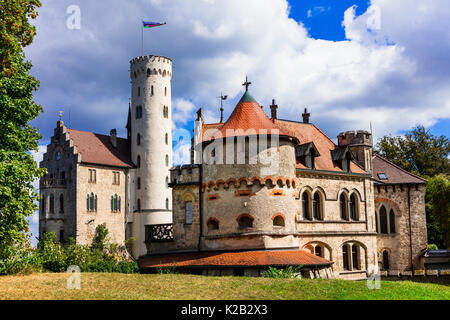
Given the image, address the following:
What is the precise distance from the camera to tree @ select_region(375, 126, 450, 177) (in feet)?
191

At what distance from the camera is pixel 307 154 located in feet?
102

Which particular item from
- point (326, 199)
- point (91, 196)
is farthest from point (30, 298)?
point (91, 196)

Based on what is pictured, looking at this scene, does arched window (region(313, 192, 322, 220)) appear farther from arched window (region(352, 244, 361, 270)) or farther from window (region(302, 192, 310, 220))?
arched window (region(352, 244, 361, 270))

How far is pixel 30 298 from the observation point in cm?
1462

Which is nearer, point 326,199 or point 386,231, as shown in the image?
point 326,199

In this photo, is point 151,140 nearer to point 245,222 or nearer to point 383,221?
point 383,221

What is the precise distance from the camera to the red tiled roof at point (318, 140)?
33.1 metres

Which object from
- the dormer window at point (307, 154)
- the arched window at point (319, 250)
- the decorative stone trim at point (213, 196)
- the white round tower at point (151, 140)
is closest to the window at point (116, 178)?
the white round tower at point (151, 140)

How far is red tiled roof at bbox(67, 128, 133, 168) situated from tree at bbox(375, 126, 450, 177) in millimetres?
32194

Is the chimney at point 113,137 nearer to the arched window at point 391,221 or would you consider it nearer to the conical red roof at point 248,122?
the conical red roof at point 248,122

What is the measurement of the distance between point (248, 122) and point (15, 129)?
1262 cm

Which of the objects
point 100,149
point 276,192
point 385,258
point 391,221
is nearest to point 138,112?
point 100,149
